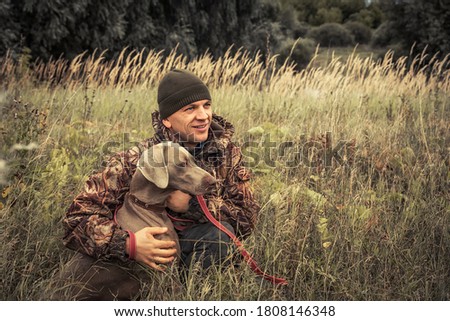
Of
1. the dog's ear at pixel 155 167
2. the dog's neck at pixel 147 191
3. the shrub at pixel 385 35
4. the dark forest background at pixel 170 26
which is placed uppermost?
the dog's ear at pixel 155 167

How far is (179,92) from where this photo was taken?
266 cm

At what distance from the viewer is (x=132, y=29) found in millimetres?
13219

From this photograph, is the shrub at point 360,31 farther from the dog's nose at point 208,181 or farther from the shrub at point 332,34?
the dog's nose at point 208,181

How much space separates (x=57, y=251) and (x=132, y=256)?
2.83ft

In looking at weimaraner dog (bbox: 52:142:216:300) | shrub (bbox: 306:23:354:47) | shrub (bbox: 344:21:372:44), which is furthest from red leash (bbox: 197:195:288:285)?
shrub (bbox: 344:21:372:44)

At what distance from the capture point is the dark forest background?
1162cm

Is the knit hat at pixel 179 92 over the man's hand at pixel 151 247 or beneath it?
over

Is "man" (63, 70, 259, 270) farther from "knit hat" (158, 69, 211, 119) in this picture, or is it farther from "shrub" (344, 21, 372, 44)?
"shrub" (344, 21, 372, 44)

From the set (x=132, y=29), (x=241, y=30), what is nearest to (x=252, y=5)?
(x=241, y=30)

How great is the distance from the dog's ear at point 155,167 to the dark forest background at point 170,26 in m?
5.42

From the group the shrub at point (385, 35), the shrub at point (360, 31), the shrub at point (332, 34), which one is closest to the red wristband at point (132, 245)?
the shrub at point (385, 35)

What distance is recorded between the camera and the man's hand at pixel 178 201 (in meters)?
2.53

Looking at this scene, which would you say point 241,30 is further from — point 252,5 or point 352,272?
point 352,272

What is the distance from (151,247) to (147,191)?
26 cm
